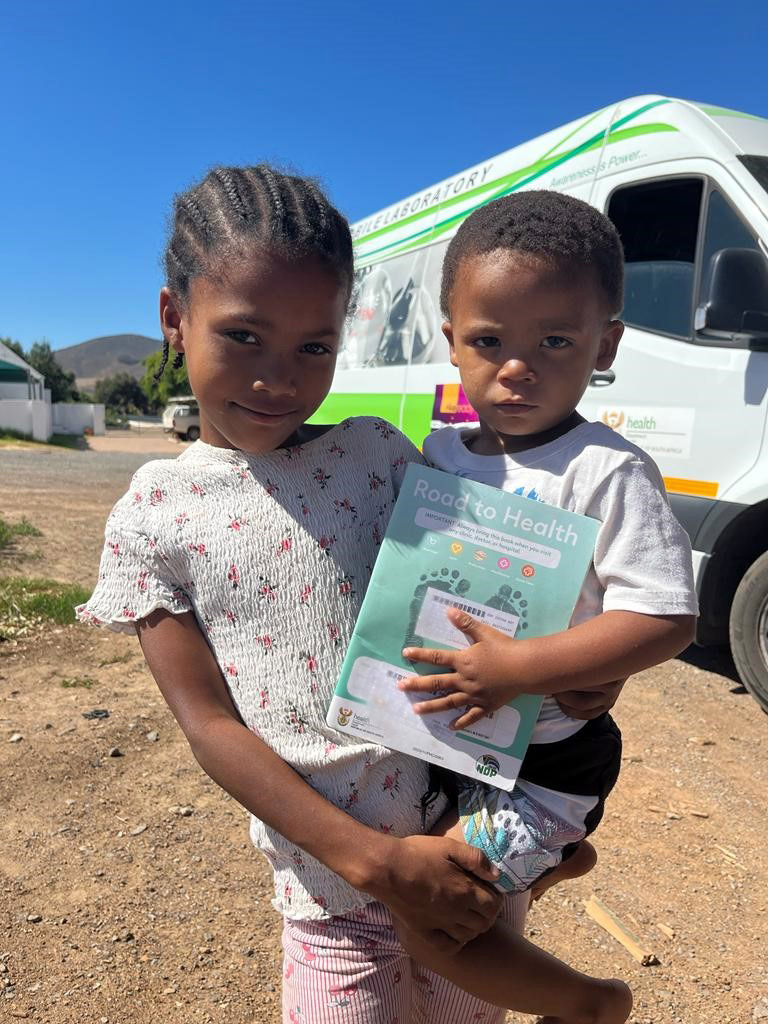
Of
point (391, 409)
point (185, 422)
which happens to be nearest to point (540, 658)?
point (391, 409)

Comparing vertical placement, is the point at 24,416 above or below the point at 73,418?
above

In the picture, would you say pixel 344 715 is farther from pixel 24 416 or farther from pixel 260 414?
pixel 24 416

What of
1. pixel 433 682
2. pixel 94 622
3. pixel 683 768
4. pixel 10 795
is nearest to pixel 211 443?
pixel 94 622

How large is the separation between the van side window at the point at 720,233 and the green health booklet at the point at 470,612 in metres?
3.07

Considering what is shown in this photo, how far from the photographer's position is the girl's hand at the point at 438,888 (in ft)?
3.33

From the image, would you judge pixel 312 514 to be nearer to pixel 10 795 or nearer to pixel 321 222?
pixel 321 222

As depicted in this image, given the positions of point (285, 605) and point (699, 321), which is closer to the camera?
point (285, 605)

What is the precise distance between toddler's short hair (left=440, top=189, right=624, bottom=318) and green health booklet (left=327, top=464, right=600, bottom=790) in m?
0.38

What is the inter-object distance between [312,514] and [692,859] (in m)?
2.28

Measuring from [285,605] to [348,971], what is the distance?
0.53 m

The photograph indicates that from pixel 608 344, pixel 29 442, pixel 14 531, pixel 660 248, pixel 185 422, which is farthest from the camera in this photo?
pixel 185 422

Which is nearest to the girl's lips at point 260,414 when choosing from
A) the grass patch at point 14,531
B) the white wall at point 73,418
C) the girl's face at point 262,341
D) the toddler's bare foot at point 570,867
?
the girl's face at point 262,341

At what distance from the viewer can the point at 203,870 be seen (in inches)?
100

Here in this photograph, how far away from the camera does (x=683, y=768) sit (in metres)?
3.29
